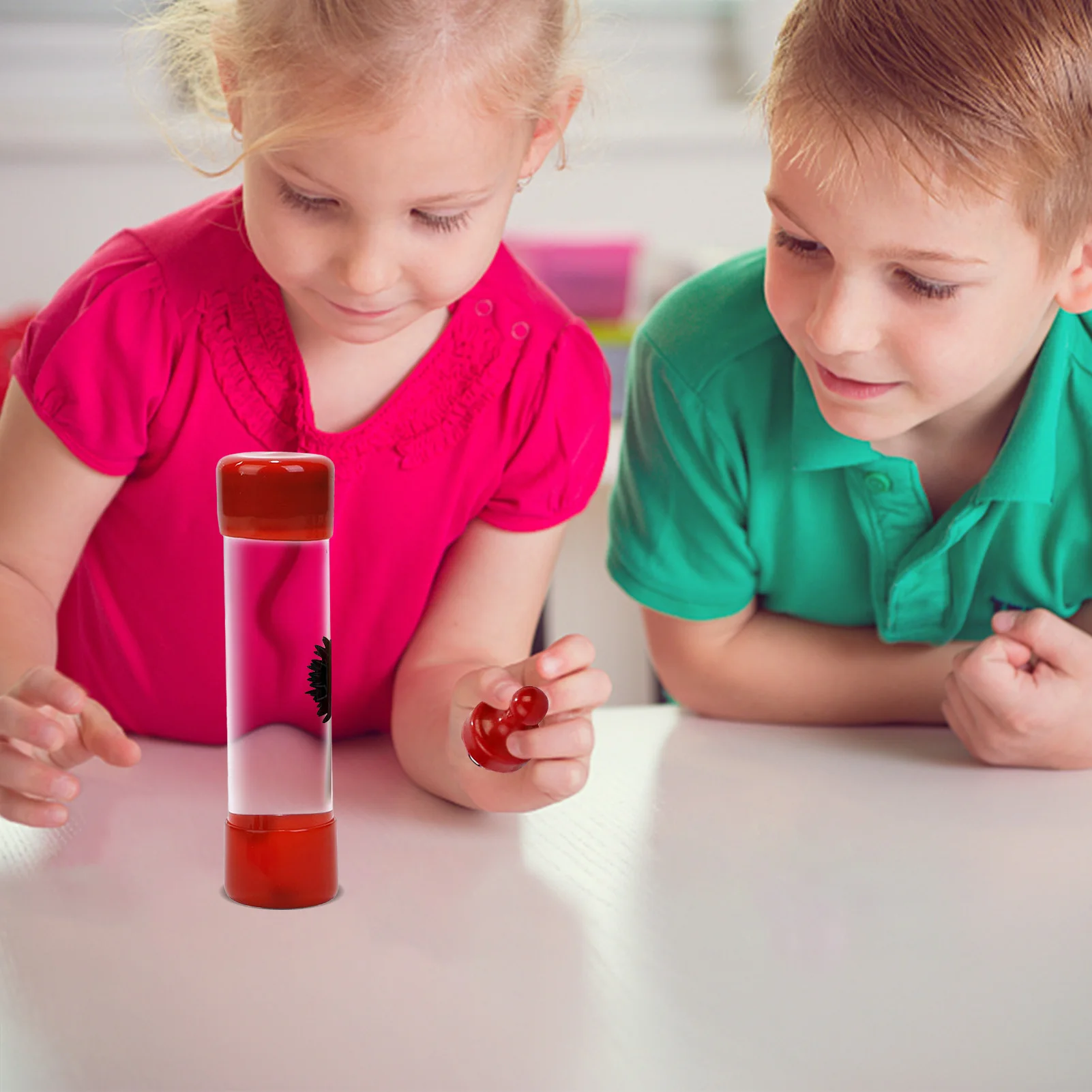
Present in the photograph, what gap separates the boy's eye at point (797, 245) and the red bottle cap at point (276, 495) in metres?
0.30

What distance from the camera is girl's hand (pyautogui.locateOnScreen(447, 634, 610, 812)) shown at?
64cm

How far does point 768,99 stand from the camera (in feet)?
2.42

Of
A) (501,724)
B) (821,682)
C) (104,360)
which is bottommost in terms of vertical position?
(821,682)

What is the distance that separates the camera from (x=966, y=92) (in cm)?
65

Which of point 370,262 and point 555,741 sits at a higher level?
point 370,262

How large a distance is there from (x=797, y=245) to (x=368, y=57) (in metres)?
0.24

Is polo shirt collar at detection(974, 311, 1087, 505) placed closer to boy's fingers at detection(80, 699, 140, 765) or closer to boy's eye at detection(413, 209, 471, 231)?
boy's eye at detection(413, 209, 471, 231)

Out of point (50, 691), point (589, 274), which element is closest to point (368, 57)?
point (50, 691)

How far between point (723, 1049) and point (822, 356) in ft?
1.23

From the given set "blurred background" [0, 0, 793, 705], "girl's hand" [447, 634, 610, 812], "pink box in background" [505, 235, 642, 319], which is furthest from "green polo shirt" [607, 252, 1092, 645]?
"pink box in background" [505, 235, 642, 319]

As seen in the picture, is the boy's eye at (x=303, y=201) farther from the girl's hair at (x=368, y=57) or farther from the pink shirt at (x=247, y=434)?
the pink shirt at (x=247, y=434)

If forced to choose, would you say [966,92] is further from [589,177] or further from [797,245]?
[589,177]

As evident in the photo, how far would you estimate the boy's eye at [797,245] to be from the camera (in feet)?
2.33

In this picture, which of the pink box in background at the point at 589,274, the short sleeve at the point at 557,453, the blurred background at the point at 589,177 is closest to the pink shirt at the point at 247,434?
the short sleeve at the point at 557,453
